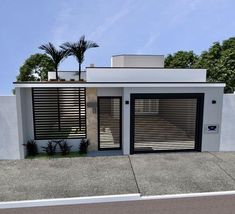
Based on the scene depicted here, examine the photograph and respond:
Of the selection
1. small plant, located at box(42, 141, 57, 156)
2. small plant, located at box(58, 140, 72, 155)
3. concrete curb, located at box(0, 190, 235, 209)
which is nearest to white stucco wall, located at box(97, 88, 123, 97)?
small plant, located at box(58, 140, 72, 155)

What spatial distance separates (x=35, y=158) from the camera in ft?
37.3

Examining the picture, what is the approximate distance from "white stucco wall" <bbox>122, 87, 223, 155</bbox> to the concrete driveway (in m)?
0.65

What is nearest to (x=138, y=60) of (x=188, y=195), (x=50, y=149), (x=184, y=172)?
(x=50, y=149)

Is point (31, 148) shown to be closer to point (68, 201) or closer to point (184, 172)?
point (68, 201)

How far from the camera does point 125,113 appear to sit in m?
11.6

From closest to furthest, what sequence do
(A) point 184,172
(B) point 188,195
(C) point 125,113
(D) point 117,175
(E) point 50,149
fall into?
1. (B) point 188,195
2. (D) point 117,175
3. (A) point 184,172
4. (C) point 125,113
5. (E) point 50,149

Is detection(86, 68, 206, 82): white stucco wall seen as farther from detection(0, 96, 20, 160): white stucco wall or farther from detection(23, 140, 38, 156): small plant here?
detection(23, 140, 38, 156): small plant

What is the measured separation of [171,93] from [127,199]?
20.5 feet

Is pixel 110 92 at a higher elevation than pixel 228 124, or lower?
higher

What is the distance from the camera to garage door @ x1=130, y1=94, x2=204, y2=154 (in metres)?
12.1

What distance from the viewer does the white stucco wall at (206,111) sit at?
11547mm

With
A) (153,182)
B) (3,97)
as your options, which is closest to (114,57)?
(3,97)

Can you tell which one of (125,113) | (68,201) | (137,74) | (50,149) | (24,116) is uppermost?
(137,74)

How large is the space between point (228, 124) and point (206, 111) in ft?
4.80
